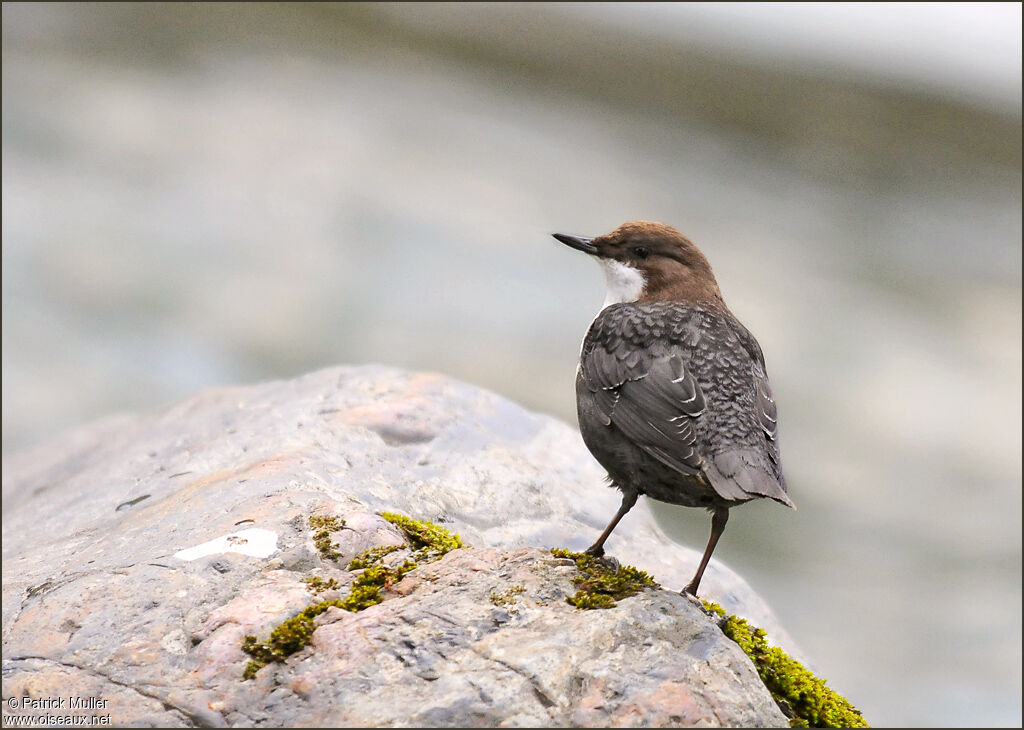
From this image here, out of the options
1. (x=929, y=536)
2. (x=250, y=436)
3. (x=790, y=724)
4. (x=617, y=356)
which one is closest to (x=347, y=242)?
(x=929, y=536)

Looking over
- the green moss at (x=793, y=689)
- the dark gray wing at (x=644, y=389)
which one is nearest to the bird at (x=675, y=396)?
the dark gray wing at (x=644, y=389)

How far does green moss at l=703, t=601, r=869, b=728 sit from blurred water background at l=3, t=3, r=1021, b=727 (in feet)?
18.3

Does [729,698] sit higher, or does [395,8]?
[395,8]

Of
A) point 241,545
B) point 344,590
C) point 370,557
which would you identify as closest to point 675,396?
point 370,557

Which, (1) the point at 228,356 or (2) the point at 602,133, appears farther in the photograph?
(2) the point at 602,133

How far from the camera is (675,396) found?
397cm

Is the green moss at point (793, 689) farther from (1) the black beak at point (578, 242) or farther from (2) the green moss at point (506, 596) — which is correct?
(1) the black beak at point (578, 242)

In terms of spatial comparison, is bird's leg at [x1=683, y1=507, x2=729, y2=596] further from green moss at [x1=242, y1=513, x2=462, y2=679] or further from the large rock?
green moss at [x1=242, y1=513, x2=462, y2=679]

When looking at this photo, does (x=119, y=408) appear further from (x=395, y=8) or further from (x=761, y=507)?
(x=395, y=8)

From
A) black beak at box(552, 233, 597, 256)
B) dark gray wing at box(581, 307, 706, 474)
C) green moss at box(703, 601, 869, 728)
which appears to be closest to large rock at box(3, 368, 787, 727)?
green moss at box(703, 601, 869, 728)

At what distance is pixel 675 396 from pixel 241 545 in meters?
1.57

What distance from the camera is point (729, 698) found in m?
3.05

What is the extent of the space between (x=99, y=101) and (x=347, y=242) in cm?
431

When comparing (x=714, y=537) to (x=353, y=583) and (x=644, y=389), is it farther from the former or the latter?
(x=353, y=583)
